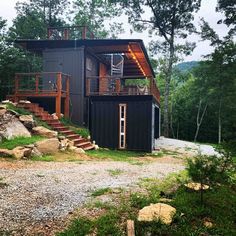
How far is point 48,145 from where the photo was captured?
484 inches

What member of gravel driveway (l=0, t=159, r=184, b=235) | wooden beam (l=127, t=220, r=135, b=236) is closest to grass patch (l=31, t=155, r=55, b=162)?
gravel driveway (l=0, t=159, r=184, b=235)

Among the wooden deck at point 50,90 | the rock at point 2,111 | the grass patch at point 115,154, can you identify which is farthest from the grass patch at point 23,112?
the grass patch at point 115,154

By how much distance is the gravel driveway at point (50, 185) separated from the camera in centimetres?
543

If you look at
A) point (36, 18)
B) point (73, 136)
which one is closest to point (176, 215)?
point (73, 136)

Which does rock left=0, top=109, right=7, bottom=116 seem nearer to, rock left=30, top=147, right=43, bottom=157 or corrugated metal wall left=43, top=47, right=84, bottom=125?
rock left=30, top=147, right=43, bottom=157

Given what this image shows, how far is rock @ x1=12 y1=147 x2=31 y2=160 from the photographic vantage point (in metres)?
10.9

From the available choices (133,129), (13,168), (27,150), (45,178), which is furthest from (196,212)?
(133,129)

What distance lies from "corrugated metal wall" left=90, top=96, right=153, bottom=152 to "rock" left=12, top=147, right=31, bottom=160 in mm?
5566

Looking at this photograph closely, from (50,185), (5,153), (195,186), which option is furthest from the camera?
(5,153)

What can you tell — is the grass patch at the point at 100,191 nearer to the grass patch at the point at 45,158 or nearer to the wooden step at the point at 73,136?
the grass patch at the point at 45,158

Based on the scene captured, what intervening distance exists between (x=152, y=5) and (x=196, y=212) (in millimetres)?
26572

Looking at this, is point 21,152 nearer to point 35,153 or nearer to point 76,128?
point 35,153

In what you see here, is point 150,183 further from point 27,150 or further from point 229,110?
point 229,110

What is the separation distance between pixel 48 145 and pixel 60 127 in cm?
280
